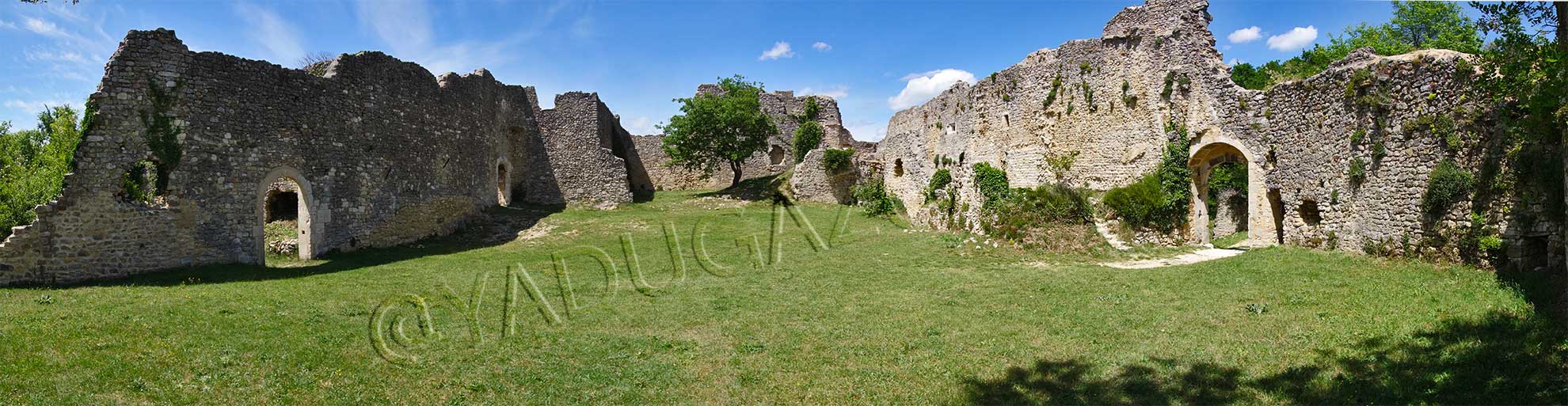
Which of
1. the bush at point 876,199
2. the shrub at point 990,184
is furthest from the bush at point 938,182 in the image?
the shrub at point 990,184

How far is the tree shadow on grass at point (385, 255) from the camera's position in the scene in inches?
459

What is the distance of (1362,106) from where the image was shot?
11773mm

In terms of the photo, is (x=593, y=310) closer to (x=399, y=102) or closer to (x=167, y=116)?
(x=167, y=116)

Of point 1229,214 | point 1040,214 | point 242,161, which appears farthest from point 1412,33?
point 242,161

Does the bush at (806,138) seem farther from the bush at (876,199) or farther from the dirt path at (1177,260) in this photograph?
the dirt path at (1177,260)

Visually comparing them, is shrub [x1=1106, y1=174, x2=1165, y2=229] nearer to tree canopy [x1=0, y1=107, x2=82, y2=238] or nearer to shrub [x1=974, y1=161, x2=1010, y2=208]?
shrub [x1=974, y1=161, x2=1010, y2=208]

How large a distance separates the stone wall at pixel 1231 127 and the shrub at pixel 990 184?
32 centimetres

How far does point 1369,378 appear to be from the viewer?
5.96 m

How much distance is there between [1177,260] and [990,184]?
6.23m

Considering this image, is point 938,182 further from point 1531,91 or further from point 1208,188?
point 1531,91

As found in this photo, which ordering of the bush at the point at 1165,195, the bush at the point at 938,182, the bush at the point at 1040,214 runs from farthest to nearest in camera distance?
the bush at the point at 938,182
the bush at the point at 1040,214
the bush at the point at 1165,195

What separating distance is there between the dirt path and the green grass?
165 cm

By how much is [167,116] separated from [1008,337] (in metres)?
14.2

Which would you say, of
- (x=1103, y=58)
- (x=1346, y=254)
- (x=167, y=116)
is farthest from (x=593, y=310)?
(x=1103, y=58)
